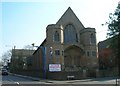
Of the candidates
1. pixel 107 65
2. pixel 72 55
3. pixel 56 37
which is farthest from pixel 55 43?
pixel 107 65

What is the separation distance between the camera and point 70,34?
239ft

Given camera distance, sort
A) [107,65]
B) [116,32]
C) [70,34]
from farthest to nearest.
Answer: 1. [107,65]
2. [70,34]
3. [116,32]

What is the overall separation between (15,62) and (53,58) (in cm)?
4838

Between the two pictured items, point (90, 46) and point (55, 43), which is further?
point (90, 46)

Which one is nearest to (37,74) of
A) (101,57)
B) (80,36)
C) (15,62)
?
(80,36)

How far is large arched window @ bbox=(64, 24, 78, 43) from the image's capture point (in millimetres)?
72125

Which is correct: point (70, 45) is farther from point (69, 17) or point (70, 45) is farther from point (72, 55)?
point (69, 17)

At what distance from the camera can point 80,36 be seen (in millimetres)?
74000

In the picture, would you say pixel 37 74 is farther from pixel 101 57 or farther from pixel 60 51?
pixel 101 57

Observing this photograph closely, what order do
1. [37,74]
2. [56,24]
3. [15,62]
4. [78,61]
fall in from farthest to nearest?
[15,62]
[78,61]
[56,24]
[37,74]

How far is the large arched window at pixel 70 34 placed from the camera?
2840 inches

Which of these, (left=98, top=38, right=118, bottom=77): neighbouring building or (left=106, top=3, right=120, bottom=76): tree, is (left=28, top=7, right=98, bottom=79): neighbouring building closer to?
(left=98, top=38, right=118, bottom=77): neighbouring building

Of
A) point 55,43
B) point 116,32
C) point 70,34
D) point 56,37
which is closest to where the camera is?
point 116,32

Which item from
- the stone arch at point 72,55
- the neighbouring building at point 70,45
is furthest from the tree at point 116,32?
the stone arch at point 72,55
